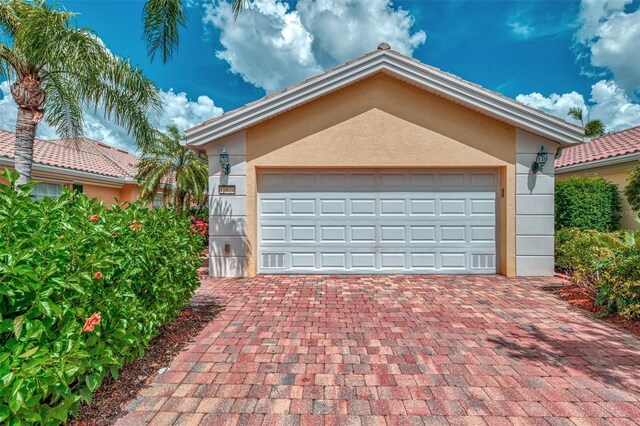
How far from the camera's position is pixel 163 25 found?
6176mm

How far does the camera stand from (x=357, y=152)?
7449mm

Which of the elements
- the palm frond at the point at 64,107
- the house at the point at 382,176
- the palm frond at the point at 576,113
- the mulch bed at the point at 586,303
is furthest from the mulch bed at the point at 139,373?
the palm frond at the point at 576,113

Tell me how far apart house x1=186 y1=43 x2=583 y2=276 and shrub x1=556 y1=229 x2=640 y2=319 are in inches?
63.2

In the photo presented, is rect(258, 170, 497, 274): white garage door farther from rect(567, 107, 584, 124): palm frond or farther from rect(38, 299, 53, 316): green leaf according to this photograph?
rect(567, 107, 584, 124): palm frond

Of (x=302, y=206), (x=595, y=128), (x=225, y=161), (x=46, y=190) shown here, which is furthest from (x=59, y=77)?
(x=595, y=128)

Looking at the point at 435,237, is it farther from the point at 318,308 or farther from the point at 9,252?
the point at 9,252

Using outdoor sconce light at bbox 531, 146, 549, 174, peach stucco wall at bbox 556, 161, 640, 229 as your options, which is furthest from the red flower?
peach stucco wall at bbox 556, 161, 640, 229

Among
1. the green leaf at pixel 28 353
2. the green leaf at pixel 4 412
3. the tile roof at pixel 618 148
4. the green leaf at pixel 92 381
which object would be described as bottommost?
the green leaf at pixel 92 381

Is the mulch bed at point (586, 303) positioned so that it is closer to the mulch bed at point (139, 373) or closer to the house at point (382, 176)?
the house at point (382, 176)

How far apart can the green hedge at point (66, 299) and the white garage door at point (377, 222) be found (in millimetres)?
4322

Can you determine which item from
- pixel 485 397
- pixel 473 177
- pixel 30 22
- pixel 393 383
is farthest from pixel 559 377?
pixel 30 22

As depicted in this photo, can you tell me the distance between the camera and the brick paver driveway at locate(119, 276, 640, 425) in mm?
2646

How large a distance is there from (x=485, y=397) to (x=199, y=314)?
13.8ft

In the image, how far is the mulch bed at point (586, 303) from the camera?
4.49 meters
